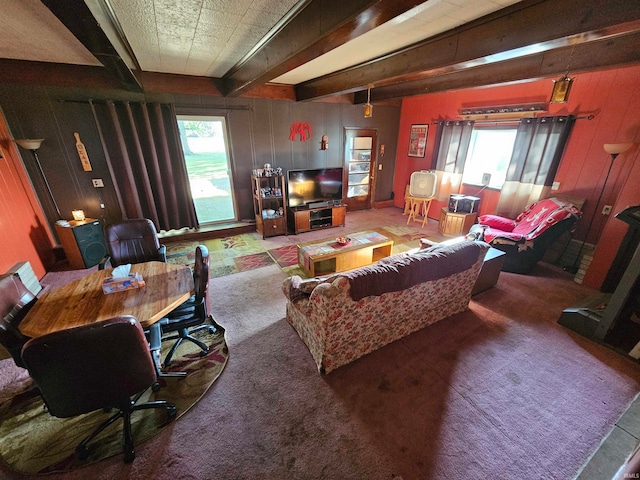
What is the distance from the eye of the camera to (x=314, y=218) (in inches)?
207

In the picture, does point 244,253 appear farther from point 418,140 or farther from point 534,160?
point 534,160

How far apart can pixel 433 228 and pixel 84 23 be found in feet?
18.0

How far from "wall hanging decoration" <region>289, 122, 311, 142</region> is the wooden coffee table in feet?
8.77

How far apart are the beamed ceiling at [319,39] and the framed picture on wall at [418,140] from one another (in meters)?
2.14

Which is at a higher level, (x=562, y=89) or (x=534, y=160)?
(x=562, y=89)

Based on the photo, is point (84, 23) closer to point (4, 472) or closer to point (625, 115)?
point (4, 472)

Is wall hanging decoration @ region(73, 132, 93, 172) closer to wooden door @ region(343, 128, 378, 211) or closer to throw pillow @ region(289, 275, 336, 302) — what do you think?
throw pillow @ region(289, 275, 336, 302)

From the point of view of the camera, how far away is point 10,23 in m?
2.01

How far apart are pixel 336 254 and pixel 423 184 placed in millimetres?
3088

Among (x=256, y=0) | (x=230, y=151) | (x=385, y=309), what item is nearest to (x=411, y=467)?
(x=385, y=309)

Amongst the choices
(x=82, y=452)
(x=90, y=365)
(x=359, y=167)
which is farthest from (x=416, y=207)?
(x=82, y=452)

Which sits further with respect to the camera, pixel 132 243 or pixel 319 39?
pixel 132 243

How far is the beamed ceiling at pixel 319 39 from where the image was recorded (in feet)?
4.97

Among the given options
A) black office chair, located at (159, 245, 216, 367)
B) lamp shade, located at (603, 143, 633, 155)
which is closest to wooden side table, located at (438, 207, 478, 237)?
lamp shade, located at (603, 143, 633, 155)
